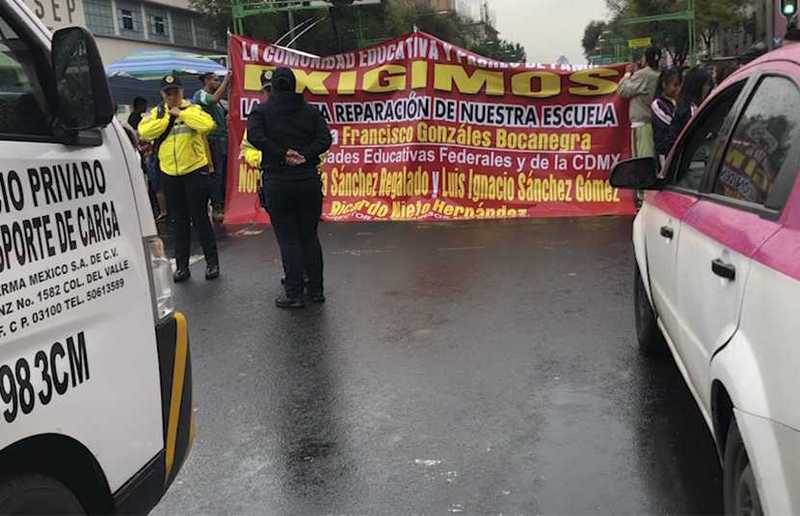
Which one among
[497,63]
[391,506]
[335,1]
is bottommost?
[391,506]

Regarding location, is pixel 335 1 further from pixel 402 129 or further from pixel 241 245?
pixel 241 245

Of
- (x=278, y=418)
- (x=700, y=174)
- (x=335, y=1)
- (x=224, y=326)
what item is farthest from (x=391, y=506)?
(x=335, y=1)

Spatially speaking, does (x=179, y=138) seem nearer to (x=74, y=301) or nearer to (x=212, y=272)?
(x=212, y=272)

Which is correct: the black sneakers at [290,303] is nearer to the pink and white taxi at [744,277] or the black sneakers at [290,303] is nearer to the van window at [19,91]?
the pink and white taxi at [744,277]

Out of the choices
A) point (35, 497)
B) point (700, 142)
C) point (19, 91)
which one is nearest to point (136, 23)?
point (700, 142)

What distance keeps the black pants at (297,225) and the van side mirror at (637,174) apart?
2.83 meters

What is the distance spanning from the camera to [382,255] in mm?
8391

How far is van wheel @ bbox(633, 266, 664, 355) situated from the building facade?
29169mm

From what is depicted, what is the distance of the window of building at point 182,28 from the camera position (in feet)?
145

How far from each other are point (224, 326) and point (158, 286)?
340cm

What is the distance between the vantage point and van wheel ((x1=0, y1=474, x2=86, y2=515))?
1.89 meters

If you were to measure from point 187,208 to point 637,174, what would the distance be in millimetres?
4782

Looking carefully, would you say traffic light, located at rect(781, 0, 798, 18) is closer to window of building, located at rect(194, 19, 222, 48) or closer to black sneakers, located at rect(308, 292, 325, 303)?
black sneakers, located at rect(308, 292, 325, 303)

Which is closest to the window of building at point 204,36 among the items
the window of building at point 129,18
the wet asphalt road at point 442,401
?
the window of building at point 129,18
